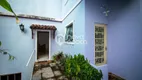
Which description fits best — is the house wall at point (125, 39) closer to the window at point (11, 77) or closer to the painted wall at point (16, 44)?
the painted wall at point (16, 44)

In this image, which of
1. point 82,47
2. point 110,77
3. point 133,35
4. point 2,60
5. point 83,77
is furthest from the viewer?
point 2,60

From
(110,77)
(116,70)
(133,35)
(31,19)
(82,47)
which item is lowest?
(110,77)

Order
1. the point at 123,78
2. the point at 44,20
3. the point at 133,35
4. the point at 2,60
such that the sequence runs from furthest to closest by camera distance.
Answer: the point at 44,20
the point at 2,60
the point at 123,78
the point at 133,35

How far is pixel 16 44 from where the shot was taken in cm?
501

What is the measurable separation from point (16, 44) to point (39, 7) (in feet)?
9.46

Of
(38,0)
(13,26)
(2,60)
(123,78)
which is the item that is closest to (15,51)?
(2,60)

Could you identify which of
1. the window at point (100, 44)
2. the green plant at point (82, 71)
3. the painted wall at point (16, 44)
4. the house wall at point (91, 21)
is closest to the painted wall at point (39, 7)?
the painted wall at point (16, 44)

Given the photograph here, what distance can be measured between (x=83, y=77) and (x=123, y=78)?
5.43 ft

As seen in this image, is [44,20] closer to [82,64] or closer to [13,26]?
[13,26]

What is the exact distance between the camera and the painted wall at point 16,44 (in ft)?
15.5

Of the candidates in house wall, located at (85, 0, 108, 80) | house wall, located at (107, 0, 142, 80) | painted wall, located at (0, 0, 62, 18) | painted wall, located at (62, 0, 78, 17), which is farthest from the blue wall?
house wall, located at (107, 0, 142, 80)

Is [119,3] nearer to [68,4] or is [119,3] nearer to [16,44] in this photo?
[68,4]

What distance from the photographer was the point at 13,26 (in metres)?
4.95

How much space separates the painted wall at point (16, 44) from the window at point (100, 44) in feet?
13.5
